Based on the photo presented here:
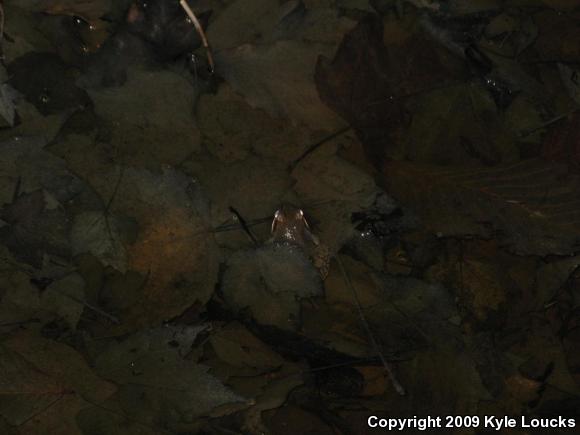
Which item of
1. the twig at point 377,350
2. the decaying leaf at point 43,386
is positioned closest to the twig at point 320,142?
the twig at point 377,350

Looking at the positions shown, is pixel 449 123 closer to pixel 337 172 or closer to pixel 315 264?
pixel 337 172

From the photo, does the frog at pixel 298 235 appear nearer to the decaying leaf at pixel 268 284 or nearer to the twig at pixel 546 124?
the decaying leaf at pixel 268 284

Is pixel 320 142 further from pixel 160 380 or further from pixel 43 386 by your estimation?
pixel 43 386

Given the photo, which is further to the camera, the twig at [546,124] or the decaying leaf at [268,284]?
A: the twig at [546,124]

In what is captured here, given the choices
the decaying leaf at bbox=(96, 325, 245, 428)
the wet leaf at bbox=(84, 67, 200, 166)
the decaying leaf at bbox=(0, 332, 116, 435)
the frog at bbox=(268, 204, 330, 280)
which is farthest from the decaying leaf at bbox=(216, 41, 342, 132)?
the decaying leaf at bbox=(0, 332, 116, 435)

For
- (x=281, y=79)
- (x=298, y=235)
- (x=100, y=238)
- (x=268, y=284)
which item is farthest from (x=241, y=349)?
(x=281, y=79)

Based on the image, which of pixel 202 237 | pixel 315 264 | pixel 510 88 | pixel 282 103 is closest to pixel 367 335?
pixel 315 264
